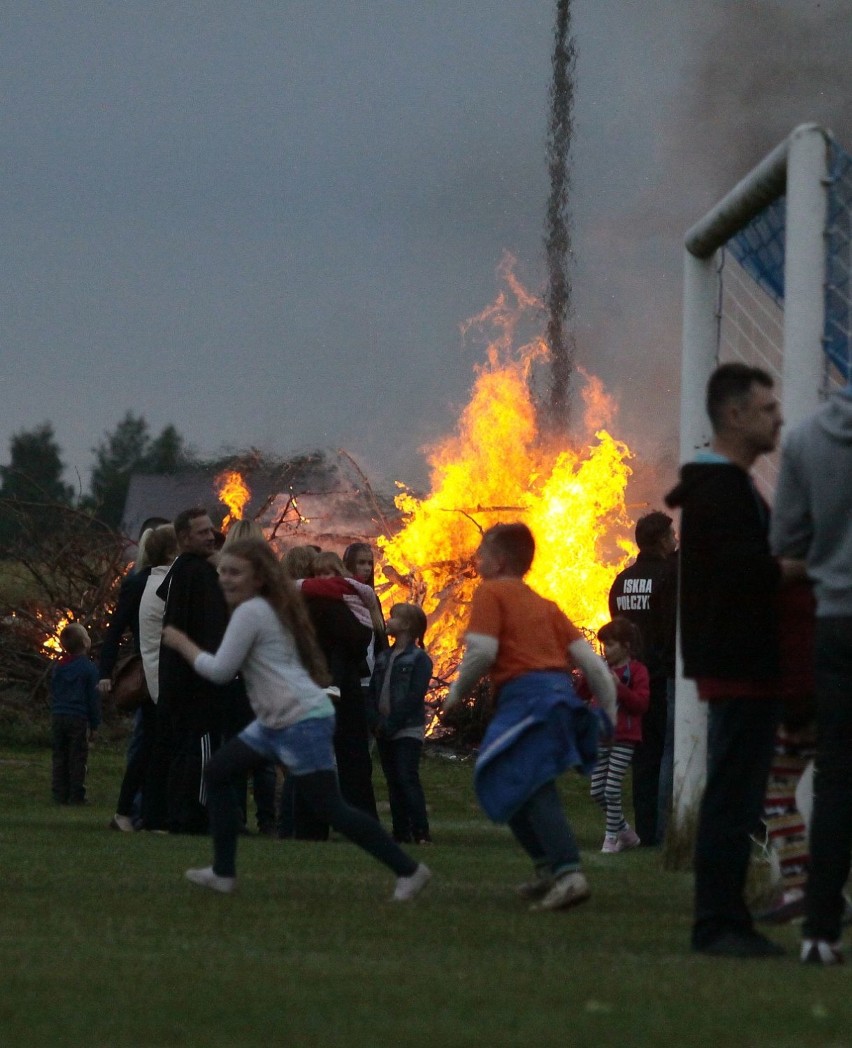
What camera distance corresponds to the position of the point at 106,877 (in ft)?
27.9

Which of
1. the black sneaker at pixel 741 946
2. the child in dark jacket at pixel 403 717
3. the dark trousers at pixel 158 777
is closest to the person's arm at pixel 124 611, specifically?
the dark trousers at pixel 158 777

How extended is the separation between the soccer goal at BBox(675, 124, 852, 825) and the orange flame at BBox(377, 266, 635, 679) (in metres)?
15.6

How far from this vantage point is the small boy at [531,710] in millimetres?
7332

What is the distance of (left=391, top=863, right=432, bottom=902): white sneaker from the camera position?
24.3 ft

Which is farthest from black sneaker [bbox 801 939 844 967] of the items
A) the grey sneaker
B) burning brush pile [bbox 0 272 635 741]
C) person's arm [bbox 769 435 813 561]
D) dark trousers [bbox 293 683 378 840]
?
burning brush pile [bbox 0 272 635 741]

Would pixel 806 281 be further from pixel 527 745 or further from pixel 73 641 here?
pixel 73 641

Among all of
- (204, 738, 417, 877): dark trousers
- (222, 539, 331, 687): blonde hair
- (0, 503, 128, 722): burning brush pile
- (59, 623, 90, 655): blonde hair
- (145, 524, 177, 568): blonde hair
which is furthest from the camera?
(0, 503, 128, 722): burning brush pile

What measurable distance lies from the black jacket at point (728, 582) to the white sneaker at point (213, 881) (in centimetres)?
267

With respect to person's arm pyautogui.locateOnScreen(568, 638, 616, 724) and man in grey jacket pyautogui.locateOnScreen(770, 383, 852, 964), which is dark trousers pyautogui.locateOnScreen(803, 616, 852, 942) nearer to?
man in grey jacket pyautogui.locateOnScreen(770, 383, 852, 964)

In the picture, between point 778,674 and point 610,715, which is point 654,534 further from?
point 778,674

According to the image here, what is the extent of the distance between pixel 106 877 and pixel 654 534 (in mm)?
4955

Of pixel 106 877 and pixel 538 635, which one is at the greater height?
pixel 538 635

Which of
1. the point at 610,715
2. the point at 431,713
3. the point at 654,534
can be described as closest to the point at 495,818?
the point at 610,715

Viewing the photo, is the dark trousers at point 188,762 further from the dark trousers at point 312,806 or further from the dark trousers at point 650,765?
the dark trousers at point 312,806
